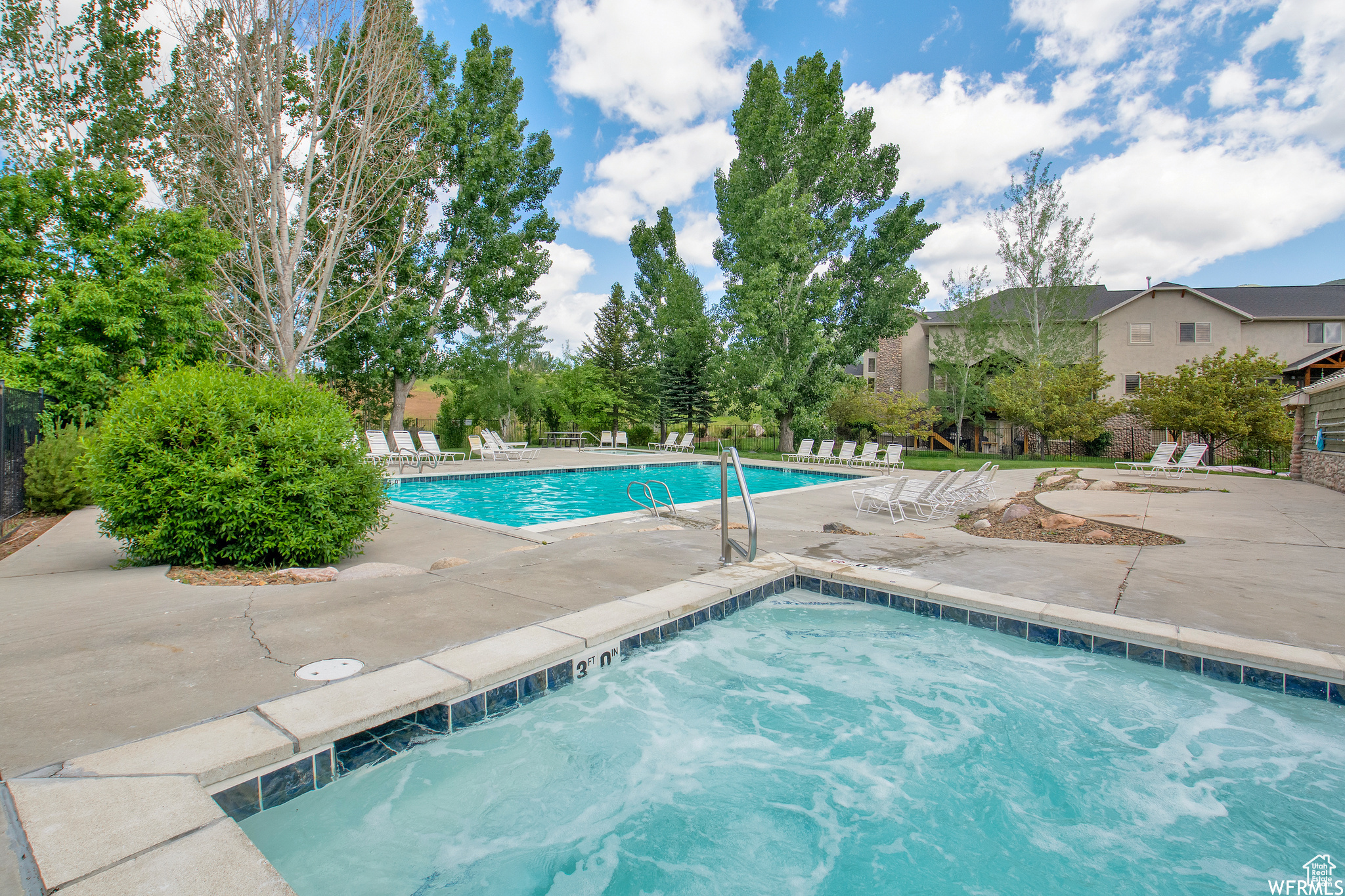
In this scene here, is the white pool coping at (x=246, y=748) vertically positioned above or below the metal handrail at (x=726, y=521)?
below

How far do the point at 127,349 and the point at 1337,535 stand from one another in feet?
55.8

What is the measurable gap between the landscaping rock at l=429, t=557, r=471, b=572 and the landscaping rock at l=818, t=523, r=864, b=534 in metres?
3.20

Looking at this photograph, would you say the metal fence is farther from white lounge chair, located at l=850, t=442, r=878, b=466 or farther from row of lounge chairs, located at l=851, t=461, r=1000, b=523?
white lounge chair, located at l=850, t=442, r=878, b=466

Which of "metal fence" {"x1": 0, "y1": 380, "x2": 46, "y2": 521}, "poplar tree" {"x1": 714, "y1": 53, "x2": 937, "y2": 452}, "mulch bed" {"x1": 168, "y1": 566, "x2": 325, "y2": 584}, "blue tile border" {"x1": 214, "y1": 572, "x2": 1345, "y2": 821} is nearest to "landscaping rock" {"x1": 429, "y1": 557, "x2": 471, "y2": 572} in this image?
"mulch bed" {"x1": 168, "y1": 566, "x2": 325, "y2": 584}

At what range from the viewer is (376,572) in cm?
491

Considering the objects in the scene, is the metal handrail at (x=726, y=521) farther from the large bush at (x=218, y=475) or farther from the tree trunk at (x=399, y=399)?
the tree trunk at (x=399, y=399)

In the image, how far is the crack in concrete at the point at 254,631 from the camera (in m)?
2.93

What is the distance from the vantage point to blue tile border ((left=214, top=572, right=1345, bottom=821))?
2.21 m

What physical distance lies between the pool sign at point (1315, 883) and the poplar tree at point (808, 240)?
18838 mm

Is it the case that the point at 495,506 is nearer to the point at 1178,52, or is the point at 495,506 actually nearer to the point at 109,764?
the point at 109,764

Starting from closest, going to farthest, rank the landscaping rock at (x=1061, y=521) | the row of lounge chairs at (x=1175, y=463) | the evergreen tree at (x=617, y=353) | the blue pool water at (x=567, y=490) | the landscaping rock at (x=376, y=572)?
the landscaping rock at (x=376, y=572) < the landscaping rock at (x=1061, y=521) < the blue pool water at (x=567, y=490) < the row of lounge chairs at (x=1175, y=463) < the evergreen tree at (x=617, y=353)

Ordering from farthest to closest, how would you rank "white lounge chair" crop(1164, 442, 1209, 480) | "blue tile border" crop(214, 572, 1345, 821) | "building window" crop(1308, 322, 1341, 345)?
"building window" crop(1308, 322, 1341, 345) < "white lounge chair" crop(1164, 442, 1209, 480) < "blue tile border" crop(214, 572, 1345, 821)

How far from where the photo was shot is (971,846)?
2664 mm

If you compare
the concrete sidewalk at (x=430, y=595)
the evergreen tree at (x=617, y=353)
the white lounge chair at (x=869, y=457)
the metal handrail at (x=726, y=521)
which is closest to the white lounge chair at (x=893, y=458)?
the white lounge chair at (x=869, y=457)
